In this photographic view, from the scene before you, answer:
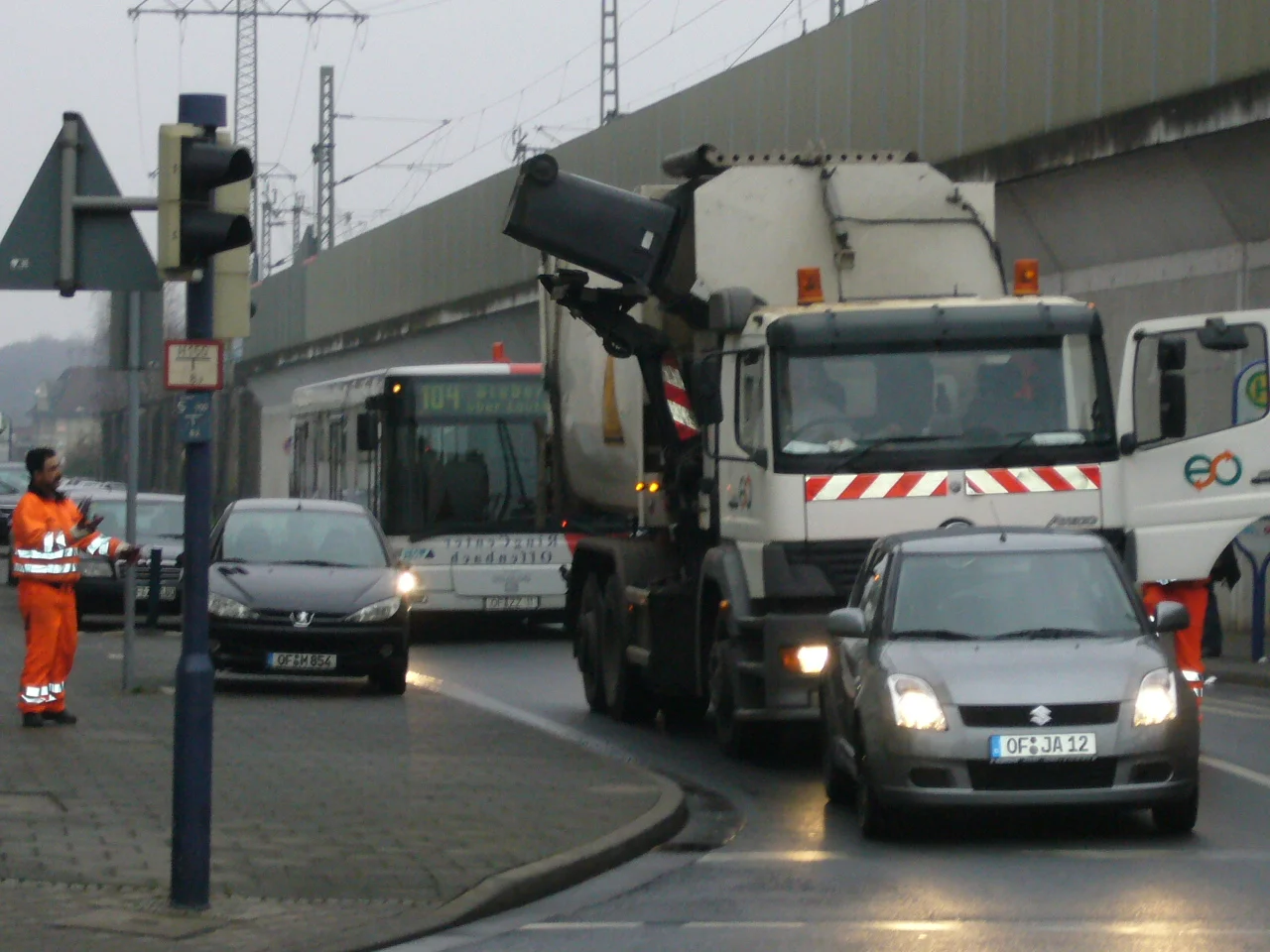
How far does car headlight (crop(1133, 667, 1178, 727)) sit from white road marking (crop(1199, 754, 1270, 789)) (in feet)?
7.38

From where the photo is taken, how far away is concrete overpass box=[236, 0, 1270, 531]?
23.8 m

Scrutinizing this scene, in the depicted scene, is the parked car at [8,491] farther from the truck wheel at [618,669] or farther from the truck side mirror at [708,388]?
the truck side mirror at [708,388]

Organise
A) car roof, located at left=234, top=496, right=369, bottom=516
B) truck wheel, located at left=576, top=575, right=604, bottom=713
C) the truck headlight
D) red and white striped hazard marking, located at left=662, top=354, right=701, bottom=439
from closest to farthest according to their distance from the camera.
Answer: the truck headlight, red and white striped hazard marking, located at left=662, top=354, right=701, bottom=439, truck wheel, located at left=576, top=575, right=604, bottom=713, car roof, located at left=234, top=496, right=369, bottom=516

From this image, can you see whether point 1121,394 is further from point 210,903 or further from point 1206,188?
point 1206,188

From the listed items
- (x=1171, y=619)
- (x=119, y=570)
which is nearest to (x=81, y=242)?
(x=1171, y=619)

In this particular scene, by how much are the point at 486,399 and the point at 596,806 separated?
14.9 m

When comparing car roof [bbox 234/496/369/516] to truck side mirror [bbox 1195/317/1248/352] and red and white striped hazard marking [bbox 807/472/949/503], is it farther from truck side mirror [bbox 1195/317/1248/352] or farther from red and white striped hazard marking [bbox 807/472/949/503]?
truck side mirror [bbox 1195/317/1248/352]

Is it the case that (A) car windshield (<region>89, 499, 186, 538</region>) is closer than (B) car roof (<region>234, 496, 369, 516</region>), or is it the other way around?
(B) car roof (<region>234, 496, 369, 516</region>)

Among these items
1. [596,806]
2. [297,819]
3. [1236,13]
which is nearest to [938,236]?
[596,806]

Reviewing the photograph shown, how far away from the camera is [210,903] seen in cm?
870

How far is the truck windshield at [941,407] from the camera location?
1354 cm

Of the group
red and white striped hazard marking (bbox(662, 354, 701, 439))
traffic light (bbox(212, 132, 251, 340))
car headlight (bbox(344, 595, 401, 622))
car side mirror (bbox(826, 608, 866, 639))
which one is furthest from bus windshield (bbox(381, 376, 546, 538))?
traffic light (bbox(212, 132, 251, 340))

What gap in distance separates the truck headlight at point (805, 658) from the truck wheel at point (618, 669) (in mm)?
3505

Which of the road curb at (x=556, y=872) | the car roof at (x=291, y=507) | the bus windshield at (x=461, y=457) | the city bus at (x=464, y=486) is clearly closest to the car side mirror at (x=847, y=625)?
the road curb at (x=556, y=872)
